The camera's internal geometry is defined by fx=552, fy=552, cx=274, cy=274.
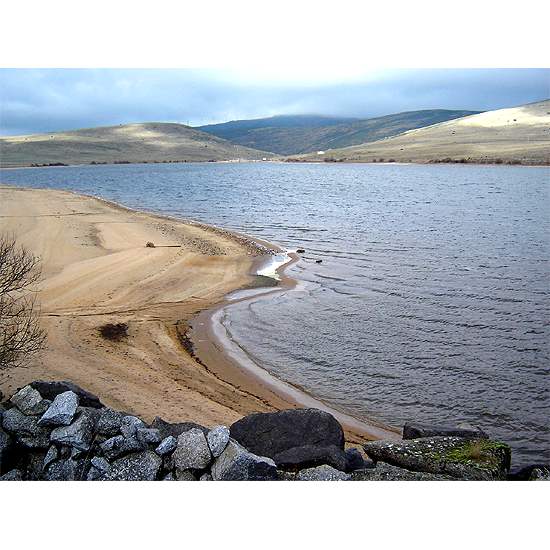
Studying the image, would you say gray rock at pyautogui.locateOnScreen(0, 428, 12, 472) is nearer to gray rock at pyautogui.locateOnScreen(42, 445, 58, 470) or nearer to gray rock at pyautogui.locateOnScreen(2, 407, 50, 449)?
gray rock at pyautogui.locateOnScreen(2, 407, 50, 449)

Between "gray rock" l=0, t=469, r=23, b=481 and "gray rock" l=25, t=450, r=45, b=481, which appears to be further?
"gray rock" l=25, t=450, r=45, b=481

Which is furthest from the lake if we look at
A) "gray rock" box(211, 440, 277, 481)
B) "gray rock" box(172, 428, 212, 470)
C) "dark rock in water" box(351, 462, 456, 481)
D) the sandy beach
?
"gray rock" box(172, 428, 212, 470)

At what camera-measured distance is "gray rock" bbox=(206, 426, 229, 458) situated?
262 inches

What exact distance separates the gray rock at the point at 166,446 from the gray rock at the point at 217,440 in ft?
1.52

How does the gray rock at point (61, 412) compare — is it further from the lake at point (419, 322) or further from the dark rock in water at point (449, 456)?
the lake at point (419, 322)

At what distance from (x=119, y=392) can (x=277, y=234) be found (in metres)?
24.0

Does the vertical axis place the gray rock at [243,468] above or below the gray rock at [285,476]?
above

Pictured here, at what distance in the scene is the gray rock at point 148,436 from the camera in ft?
22.7

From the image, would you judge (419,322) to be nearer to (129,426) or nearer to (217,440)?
(217,440)

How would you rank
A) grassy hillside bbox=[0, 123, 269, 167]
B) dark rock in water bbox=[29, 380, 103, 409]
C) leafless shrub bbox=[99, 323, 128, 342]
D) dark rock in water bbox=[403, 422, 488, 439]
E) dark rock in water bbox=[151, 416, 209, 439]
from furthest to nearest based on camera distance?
grassy hillside bbox=[0, 123, 269, 167] < leafless shrub bbox=[99, 323, 128, 342] < dark rock in water bbox=[403, 422, 488, 439] < dark rock in water bbox=[29, 380, 103, 409] < dark rock in water bbox=[151, 416, 209, 439]

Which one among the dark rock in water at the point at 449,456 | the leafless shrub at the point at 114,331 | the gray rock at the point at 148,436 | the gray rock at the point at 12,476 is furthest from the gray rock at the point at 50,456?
the leafless shrub at the point at 114,331

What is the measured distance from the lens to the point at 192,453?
6711mm

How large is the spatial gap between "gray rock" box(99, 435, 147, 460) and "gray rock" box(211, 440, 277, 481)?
3.53 ft

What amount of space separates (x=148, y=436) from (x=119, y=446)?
367 millimetres
